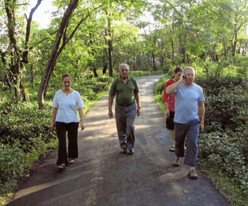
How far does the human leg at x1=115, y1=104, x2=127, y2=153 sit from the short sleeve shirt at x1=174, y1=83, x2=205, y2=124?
1.66 metres

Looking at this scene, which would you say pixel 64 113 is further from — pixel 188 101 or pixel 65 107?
pixel 188 101

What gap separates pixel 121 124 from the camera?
617 cm

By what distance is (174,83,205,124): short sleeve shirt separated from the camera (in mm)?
4676

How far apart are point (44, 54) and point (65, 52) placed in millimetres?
2638

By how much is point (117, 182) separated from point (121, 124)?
1844 mm

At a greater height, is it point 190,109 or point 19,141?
point 190,109

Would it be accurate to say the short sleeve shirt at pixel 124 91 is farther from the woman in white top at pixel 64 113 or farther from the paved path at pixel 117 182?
the paved path at pixel 117 182

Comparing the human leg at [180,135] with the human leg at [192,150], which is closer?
the human leg at [192,150]

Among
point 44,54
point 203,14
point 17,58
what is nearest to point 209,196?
point 203,14

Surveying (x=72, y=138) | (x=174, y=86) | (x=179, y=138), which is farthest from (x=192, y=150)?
(x=72, y=138)

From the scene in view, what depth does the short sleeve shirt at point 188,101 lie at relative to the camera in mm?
4676

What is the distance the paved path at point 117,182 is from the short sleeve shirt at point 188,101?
115 cm

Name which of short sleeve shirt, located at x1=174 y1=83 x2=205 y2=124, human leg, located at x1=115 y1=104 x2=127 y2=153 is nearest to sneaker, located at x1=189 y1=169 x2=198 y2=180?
short sleeve shirt, located at x1=174 y1=83 x2=205 y2=124

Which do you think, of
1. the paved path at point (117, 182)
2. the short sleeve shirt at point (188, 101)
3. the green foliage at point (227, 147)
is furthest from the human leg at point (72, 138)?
the green foliage at point (227, 147)
